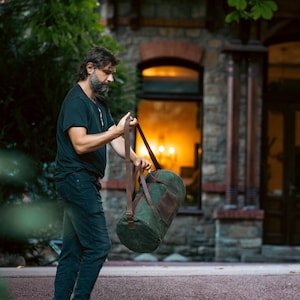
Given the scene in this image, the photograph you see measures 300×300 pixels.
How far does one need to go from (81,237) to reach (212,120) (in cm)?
998

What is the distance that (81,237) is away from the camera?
4477 mm

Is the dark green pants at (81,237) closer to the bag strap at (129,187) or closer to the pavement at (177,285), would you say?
the bag strap at (129,187)

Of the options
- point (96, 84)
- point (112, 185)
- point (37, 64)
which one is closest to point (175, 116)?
point (112, 185)

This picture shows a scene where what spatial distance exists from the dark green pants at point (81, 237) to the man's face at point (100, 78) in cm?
55

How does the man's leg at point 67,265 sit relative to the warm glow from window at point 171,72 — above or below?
below

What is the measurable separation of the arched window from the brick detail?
0.87 ft

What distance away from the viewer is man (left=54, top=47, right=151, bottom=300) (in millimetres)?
4422

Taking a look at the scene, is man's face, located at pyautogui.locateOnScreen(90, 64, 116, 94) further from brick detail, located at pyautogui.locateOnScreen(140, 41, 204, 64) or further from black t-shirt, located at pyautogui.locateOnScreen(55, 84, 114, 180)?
brick detail, located at pyautogui.locateOnScreen(140, 41, 204, 64)

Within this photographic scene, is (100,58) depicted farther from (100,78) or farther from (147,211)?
(147,211)

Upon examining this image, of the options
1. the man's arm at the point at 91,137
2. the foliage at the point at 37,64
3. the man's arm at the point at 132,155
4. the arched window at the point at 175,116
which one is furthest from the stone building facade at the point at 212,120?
the man's arm at the point at 91,137

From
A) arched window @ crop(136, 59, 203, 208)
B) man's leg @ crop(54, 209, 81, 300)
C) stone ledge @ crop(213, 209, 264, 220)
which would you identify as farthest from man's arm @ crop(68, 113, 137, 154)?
arched window @ crop(136, 59, 203, 208)

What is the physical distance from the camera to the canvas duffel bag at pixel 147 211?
4480 millimetres

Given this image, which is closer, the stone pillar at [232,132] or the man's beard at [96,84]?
the man's beard at [96,84]

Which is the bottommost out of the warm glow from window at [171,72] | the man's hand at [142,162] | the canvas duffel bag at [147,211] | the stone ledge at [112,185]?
the stone ledge at [112,185]
